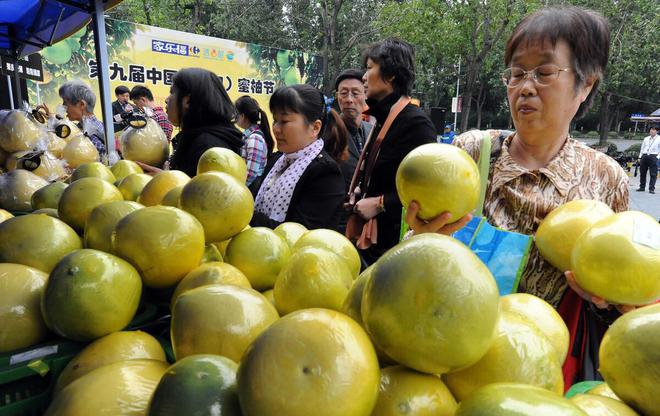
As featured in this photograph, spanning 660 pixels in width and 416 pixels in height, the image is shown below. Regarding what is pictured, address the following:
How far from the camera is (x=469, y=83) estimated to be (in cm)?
2019

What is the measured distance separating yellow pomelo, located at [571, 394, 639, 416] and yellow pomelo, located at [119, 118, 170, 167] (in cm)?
335

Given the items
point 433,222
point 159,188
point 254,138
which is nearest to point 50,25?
point 254,138

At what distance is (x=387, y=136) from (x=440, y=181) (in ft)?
5.34

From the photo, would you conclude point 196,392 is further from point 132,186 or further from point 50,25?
point 50,25

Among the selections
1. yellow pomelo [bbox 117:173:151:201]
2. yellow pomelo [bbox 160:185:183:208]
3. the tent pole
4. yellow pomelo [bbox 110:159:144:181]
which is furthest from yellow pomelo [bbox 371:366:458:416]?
the tent pole

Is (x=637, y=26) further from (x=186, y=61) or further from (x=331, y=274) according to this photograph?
(x=331, y=274)

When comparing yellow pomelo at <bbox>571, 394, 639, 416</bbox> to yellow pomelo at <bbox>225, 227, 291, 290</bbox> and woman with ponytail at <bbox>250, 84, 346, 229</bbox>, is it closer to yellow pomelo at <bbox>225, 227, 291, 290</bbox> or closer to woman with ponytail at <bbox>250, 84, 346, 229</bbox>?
yellow pomelo at <bbox>225, 227, 291, 290</bbox>

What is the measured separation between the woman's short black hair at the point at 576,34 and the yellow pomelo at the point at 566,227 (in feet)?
2.06

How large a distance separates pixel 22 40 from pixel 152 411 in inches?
257

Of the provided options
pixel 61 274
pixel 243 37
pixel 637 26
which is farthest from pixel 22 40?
pixel 637 26

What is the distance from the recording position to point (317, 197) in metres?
2.94

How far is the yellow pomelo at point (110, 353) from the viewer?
1.08 meters

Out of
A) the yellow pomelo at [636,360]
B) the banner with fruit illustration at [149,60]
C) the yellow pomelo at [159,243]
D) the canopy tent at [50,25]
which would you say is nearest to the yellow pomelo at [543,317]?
the yellow pomelo at [636,360]

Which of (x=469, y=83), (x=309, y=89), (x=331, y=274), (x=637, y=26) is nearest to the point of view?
(x=331, y=274)
